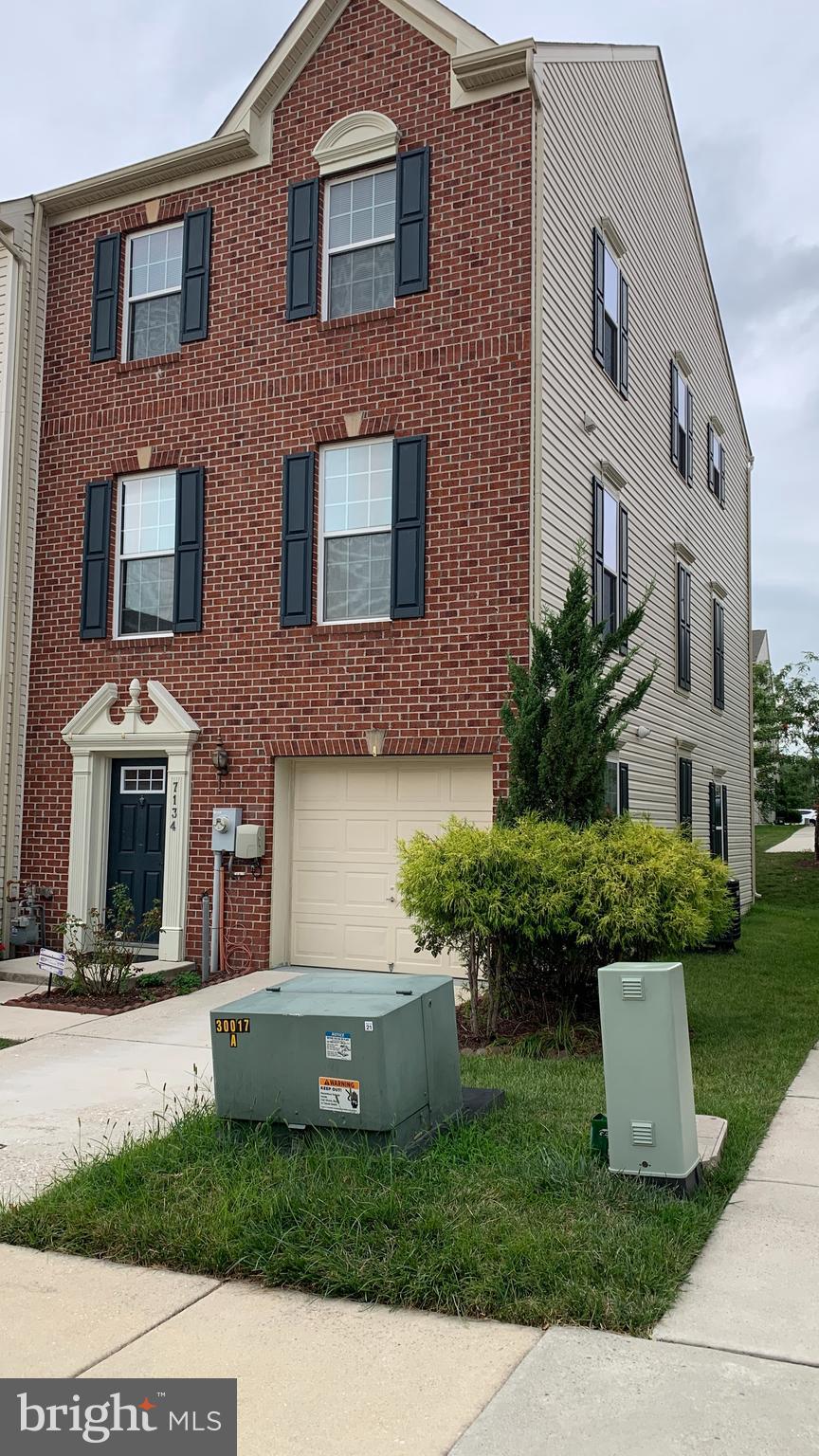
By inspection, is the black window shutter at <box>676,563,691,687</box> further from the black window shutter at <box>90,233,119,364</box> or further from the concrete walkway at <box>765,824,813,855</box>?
the concrete walkway at <box>765,824,813,855</box>

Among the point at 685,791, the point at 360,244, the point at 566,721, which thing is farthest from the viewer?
the point at 685,791

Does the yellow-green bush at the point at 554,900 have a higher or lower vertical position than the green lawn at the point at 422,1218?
higher

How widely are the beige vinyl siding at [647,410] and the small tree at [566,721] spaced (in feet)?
4.77

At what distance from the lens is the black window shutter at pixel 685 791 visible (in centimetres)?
1683

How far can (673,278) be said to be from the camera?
18.3 metres

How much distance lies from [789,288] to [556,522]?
89.6 meters

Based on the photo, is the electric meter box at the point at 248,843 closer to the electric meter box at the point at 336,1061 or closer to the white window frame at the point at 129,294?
the white window frame at the point at 129,294

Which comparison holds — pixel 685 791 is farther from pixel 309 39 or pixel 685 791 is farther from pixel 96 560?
pixel 309 39

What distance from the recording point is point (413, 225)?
11984 mm

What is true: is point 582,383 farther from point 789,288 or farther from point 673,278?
point 789,288

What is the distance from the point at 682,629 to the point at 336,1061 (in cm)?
1320

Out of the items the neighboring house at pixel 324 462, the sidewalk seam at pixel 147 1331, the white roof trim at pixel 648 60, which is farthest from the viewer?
the white roof trim at pixel 648 60

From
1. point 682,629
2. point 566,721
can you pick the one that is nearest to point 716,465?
point 682,629

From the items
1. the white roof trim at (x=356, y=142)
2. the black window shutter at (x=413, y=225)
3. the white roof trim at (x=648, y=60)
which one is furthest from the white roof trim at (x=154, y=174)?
the white roof trim at (x=648, y=60)
